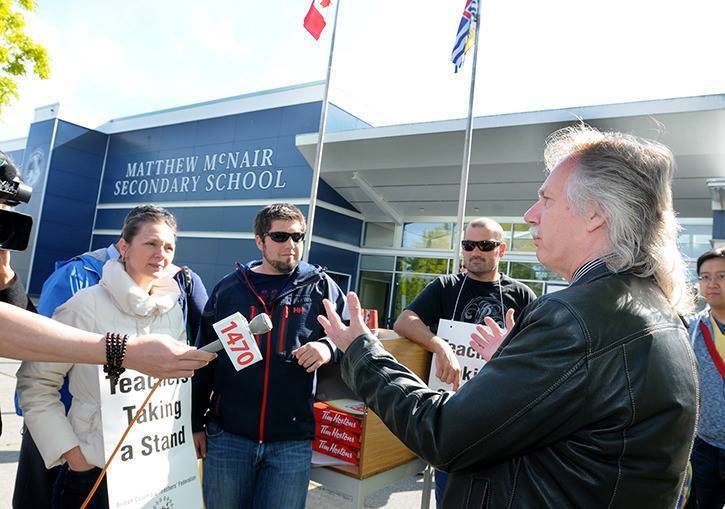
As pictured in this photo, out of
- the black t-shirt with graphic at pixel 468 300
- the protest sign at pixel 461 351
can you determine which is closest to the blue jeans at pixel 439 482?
the protest sign at pixel 461 351

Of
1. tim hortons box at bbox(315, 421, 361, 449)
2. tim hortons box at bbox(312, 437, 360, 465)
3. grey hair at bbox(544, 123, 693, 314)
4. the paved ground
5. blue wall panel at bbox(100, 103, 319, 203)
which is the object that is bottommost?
the paved ground

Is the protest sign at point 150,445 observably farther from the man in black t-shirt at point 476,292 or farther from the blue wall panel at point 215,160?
the blue wall panel at point 215,160

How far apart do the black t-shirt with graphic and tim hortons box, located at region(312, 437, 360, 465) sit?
1.05 m

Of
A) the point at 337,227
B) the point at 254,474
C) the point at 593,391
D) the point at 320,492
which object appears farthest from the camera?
the point at 337,227

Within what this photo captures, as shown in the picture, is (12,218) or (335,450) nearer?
(12,218)

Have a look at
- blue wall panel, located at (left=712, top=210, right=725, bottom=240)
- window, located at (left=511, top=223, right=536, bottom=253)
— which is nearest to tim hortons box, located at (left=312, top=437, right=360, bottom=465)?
blue wall panel, located at (left=712, top=210, right=725, bottom=240)

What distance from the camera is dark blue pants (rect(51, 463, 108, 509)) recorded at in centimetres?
218

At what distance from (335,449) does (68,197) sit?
24.5 metres

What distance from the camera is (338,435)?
2.76 m

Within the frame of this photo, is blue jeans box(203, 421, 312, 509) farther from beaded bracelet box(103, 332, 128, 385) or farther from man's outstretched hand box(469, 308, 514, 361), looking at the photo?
man's outstretched hand box(469, 308, 514, 361)

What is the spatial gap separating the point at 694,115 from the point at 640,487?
41.2 ft

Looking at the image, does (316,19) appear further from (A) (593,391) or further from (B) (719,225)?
(A) (593,391)

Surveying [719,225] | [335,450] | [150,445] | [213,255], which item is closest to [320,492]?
[335,450]

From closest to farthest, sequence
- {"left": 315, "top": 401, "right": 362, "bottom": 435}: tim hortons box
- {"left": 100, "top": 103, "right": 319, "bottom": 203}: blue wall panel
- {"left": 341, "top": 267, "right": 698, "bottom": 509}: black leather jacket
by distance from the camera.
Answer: {"left": 341, "top": 267, "right": 698, "bottom": 509}: black leather jacket < {"left": 315, "top": 401, "right": 362, "bottom": 435}: tim hortons box < {"left": 100, "top": 103, "right": 319, "bottom": 203}: blue wall panel
